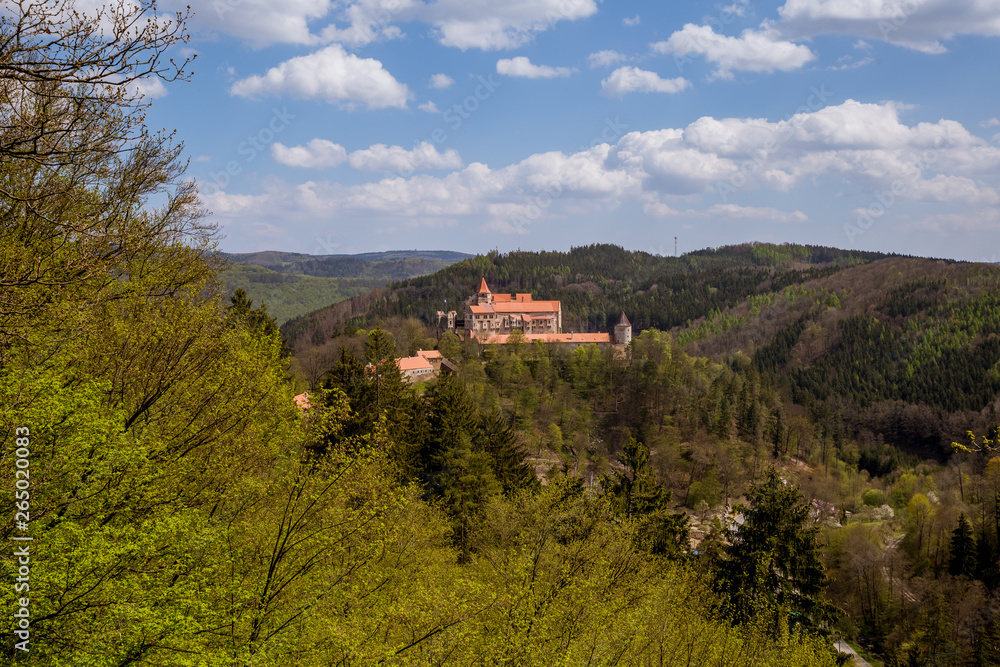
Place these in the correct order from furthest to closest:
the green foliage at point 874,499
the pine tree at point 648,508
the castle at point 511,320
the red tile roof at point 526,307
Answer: the red tile roof at point 526,307 < the castle at point 511,320 < the green foliage at point 874,499 < the pine tree at point 648,508

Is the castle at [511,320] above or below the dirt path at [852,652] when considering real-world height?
above

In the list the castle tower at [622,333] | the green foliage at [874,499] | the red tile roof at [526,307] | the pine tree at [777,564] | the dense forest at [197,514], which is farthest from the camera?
the red tile roof at [526,307]

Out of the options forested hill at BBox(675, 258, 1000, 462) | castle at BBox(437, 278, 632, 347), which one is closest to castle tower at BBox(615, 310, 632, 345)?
castle at BBox(437, 278, 632, 347)

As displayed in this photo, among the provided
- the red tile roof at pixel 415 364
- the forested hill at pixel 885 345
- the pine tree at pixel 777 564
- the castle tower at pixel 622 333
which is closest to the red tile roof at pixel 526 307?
the castle tower at pixel 622 333

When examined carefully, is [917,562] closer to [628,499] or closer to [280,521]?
[628,499]

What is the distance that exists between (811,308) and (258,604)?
620 feet

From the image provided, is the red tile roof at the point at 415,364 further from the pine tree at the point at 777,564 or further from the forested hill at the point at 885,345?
the forested hill at the point at 885,345

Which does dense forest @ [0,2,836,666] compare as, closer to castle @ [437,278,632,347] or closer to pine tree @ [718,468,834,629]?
pine tree @ [718,468,834,629]

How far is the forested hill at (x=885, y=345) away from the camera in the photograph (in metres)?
105

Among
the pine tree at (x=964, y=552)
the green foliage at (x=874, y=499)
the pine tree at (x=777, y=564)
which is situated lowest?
the green foliage at (x=874, y=499)

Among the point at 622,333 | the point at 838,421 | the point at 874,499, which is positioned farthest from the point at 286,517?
the point at 838,421

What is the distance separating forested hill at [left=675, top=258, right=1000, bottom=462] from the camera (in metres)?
105

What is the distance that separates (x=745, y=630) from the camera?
64.9 feet

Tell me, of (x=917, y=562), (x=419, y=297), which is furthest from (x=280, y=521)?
(x=419, y=297)
